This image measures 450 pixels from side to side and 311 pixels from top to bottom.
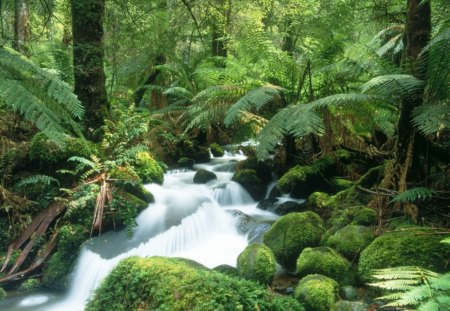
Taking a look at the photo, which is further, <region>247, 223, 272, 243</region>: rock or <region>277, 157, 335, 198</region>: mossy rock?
<region>277, 157, 335, 198</region>: mossy rock

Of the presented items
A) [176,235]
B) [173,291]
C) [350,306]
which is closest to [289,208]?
[176,235]

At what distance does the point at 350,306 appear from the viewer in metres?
3.19

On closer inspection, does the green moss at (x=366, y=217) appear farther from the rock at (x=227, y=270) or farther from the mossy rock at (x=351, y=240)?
the rock at (x=227, y=270)

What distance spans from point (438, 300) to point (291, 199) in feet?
14.9

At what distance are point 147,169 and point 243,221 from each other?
1786mm

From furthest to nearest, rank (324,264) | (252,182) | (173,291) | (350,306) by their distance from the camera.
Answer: (252,182) < (324,264) < (350,306) < (173,291)

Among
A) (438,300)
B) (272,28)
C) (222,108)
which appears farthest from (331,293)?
(272,28)

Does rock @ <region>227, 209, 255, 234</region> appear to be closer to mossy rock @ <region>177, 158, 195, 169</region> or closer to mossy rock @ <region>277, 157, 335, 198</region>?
mossy rock @ <region>277, 157, 335, 198</region>

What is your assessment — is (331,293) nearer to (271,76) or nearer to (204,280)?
(204,280)

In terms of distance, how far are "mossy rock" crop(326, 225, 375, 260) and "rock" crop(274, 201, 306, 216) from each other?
4.43 ft

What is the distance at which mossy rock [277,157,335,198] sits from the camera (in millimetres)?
5932

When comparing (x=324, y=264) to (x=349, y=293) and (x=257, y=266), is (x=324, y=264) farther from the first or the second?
(x=257, y=266)

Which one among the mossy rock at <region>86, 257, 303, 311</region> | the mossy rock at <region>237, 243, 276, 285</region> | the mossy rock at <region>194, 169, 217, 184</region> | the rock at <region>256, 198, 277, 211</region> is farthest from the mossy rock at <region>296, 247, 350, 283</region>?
the mossy rock at <region>194, 169, 217, 184</region>

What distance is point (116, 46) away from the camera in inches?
195
